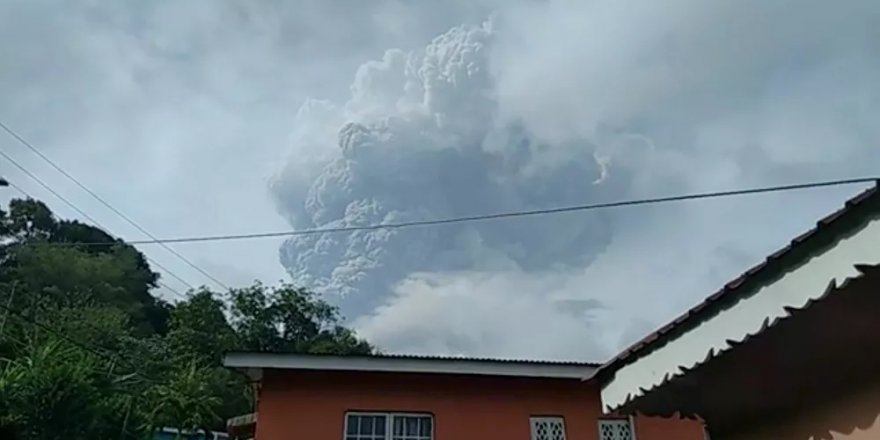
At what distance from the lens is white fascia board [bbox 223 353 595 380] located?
25.9ft

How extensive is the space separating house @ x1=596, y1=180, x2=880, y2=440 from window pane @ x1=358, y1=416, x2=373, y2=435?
206 inches

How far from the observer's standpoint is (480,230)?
10.8 metres

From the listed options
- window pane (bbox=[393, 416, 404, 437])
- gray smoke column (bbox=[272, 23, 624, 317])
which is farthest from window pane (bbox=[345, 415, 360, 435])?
gray smoke column (bbox=[272, 23, 624, 317])

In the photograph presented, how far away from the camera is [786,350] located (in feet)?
8.54

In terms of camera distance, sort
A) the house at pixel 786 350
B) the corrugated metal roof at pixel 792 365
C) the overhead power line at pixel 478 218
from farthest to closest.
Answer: the overhead power line at pixel 478 218, the corrugated metal roof at pixel 792 365, the house at pixel 786 350

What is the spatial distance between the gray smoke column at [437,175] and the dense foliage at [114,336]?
4552 millimetres

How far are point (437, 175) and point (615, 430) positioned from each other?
5072 mm

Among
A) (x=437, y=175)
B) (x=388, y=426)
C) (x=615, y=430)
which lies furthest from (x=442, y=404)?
(x=437, y=175)

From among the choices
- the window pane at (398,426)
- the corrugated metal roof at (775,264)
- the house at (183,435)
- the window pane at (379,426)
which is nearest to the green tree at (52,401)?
the house at (183,435)

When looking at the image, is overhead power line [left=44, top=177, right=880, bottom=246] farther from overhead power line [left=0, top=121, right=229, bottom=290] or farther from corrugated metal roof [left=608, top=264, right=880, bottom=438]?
corrugated metal roof [left=608, top=264, right=880, bottom=438]

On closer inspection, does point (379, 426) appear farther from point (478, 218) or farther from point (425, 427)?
point (478, 218)

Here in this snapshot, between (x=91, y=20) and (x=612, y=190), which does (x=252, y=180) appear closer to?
(x=91, y=20)

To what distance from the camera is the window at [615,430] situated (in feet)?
28.1

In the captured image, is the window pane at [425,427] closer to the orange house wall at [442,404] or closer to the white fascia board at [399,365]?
the orange house wall at [442,404]
